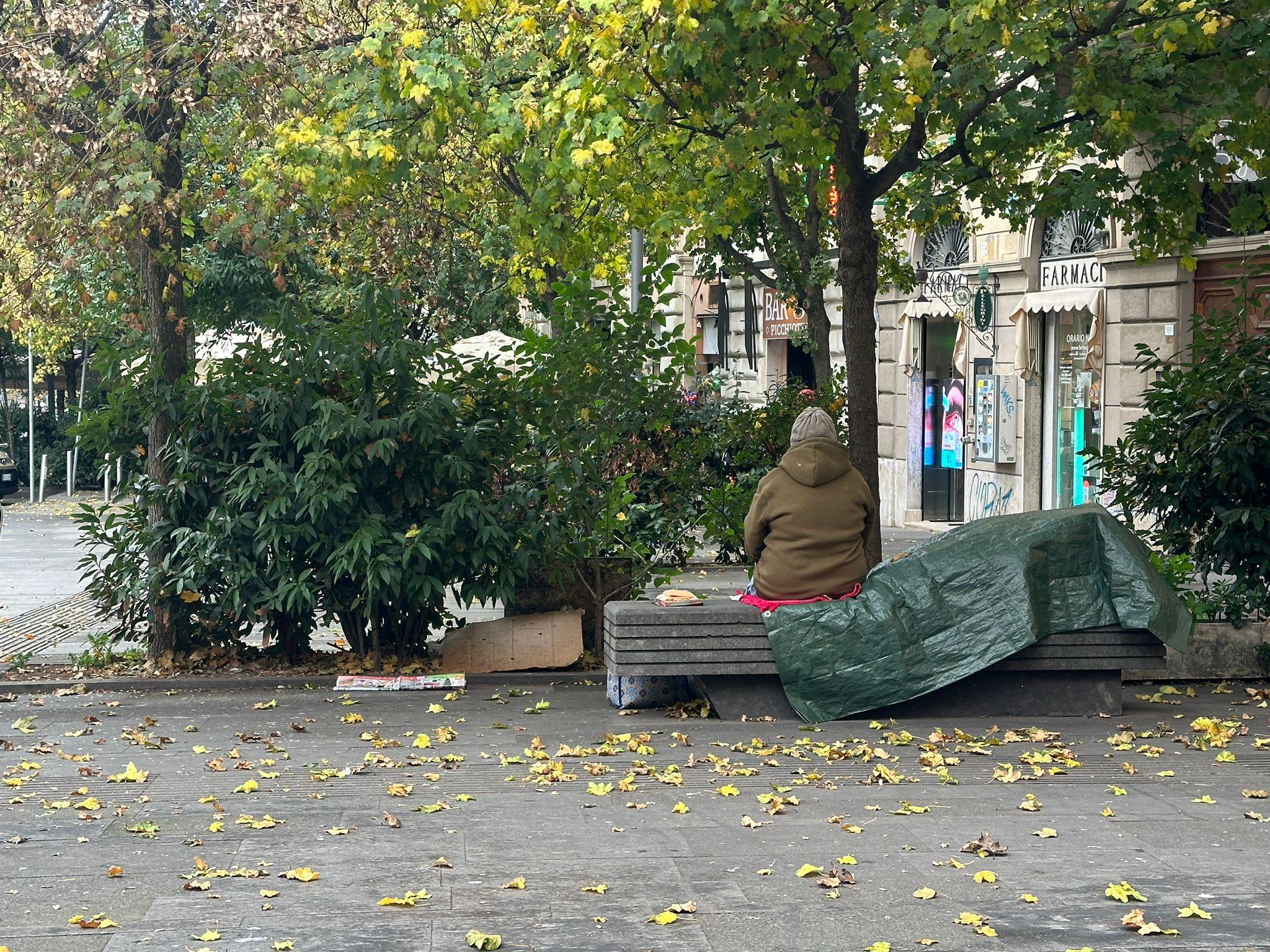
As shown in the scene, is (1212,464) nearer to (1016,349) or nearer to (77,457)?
(1016,349)

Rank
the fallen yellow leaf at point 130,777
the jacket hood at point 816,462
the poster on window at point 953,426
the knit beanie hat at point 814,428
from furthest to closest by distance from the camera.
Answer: the poster on window at point 953,426
the knit beanie hat at point 814,428
the jacket hood at point 816,462
the fallen yellow leaf at point 130,777

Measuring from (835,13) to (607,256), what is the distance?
22.8 feet

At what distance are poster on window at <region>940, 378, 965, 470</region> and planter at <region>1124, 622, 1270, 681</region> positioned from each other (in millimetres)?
13169

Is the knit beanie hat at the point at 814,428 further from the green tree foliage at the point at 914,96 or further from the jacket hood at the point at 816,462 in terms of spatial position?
the green tree foliage at the point at 914,96

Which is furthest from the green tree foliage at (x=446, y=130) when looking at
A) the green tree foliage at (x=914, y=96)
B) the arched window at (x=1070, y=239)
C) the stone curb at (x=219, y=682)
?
the arched window at (x=1070, y=239)

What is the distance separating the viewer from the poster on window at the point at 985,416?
73.4ft

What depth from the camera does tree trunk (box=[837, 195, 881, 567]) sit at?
37.5 ft


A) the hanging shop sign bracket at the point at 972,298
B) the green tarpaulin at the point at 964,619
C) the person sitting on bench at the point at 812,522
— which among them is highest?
the hanging shop sign bracket at the point at 972,298

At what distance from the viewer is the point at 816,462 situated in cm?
946

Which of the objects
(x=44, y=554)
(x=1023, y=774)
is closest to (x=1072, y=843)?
(x=1023, y=774)

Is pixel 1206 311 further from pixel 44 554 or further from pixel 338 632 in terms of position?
pixel 44 554

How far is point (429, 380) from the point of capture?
455 inches

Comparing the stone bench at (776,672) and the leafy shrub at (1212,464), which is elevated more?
the leafy shrub at (1212,464)

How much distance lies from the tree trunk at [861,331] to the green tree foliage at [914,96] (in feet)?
0.04
